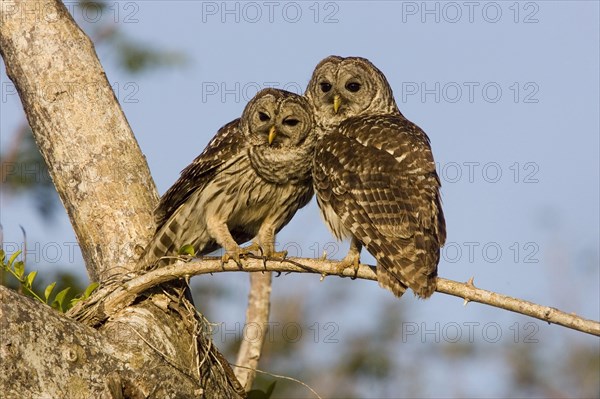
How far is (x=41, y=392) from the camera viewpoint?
5070 mm

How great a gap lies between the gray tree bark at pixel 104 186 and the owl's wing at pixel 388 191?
1.25 meters

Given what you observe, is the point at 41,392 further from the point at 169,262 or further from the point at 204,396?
the point at 169,262

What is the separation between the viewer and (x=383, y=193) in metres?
6.66

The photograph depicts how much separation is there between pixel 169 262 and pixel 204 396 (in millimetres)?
1148

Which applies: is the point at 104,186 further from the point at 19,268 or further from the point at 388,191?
the point at 388,191

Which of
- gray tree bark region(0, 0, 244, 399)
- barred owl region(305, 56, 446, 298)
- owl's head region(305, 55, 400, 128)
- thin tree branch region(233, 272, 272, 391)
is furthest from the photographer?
thin tree branch region(233, 272, 272, 391)

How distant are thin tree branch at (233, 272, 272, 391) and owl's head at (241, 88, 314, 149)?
1.33 metres

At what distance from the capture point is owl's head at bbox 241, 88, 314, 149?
7379 mm

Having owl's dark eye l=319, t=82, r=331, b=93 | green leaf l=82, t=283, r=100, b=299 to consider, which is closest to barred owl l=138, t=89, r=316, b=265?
owl's dark eye l=319, t=82, r=331, b=93

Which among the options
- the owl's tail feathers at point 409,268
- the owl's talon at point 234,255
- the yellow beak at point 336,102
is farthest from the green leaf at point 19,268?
the yellow beak at point 336,102

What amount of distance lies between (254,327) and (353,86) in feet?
7.05

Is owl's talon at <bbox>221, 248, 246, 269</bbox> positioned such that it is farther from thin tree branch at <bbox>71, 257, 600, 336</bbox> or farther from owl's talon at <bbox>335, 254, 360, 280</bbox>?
owl's talon at <bbox>335, 254, 360, 280</bbox>

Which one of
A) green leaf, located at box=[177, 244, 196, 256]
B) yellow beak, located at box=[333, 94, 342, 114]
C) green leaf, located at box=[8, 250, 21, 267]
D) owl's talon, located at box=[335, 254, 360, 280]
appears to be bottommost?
owl's talon, located at box=[335, 254, 360, 280]

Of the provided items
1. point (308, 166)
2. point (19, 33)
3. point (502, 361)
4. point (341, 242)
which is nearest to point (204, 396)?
point (341, 242)
